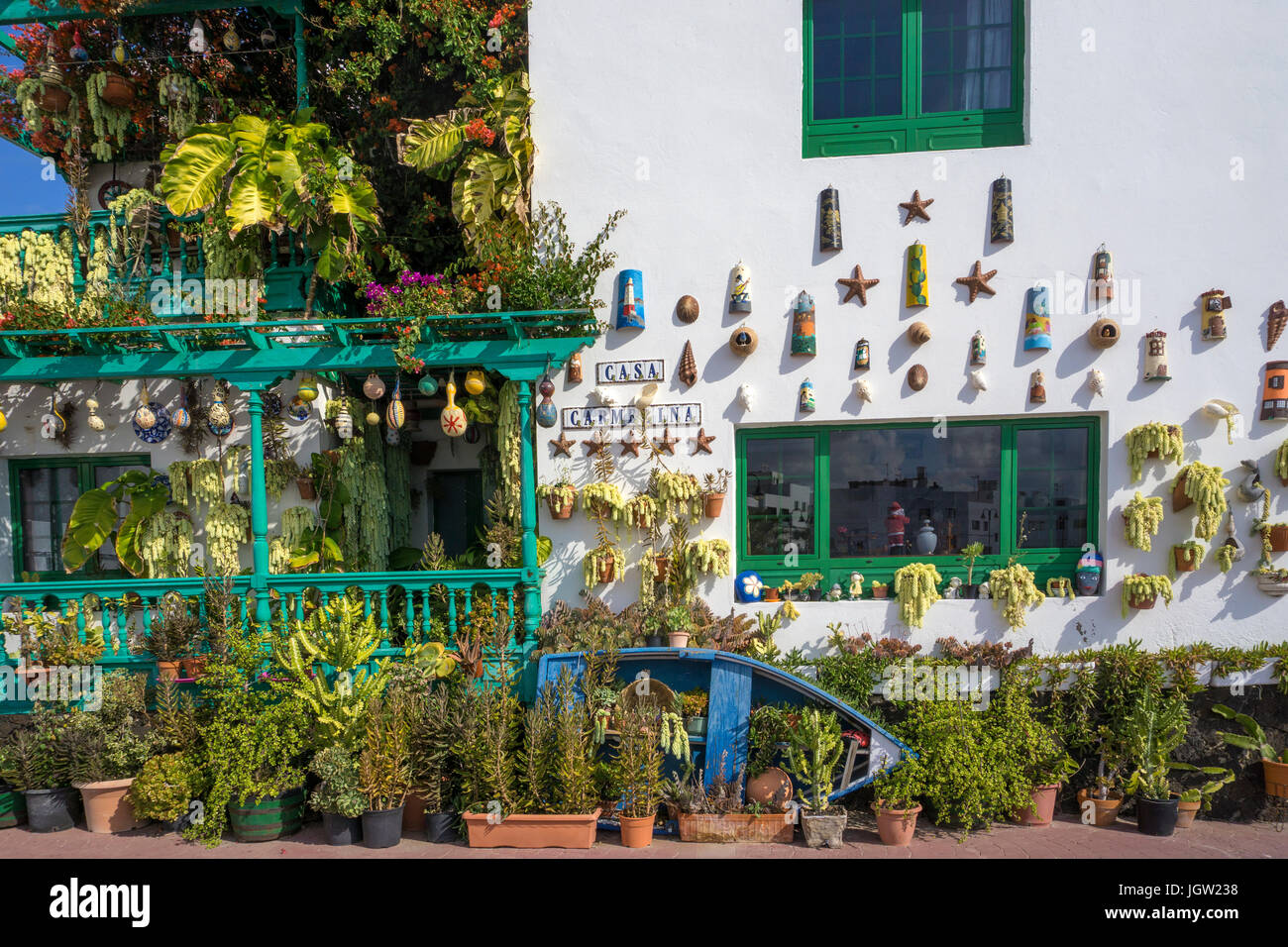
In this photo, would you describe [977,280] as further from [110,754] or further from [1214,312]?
[110,754]

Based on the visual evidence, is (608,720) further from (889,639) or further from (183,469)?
(183,469)

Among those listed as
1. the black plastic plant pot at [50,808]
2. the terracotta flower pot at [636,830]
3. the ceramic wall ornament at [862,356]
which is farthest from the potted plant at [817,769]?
the black plastic plant pot at [50,808]

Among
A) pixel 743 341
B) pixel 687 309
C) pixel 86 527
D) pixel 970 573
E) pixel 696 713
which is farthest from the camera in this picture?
pixel 86 527

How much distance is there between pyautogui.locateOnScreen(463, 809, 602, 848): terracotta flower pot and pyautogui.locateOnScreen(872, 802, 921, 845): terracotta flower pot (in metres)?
2.23

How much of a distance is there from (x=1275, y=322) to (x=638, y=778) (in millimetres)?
6886

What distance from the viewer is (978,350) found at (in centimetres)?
686

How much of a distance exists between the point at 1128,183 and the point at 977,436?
8.70 ft

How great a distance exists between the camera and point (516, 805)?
19.0 feet

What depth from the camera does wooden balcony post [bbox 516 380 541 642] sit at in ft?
22.6

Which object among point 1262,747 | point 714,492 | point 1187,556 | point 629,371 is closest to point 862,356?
point 714,492

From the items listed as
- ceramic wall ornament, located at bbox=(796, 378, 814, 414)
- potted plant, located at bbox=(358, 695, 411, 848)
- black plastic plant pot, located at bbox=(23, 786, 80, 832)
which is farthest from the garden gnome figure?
black plastic plant pot, located at bbox=(23, 786, 80, 832)

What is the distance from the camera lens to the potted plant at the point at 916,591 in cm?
679

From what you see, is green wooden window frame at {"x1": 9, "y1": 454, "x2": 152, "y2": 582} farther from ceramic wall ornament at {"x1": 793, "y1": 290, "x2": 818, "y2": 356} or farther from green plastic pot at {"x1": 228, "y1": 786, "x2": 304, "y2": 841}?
ceramic wall ornament at {"x1": 793, "y1": 290, "x2": 818, "y2": 356}

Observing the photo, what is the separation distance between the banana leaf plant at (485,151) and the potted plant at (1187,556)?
6.78m
